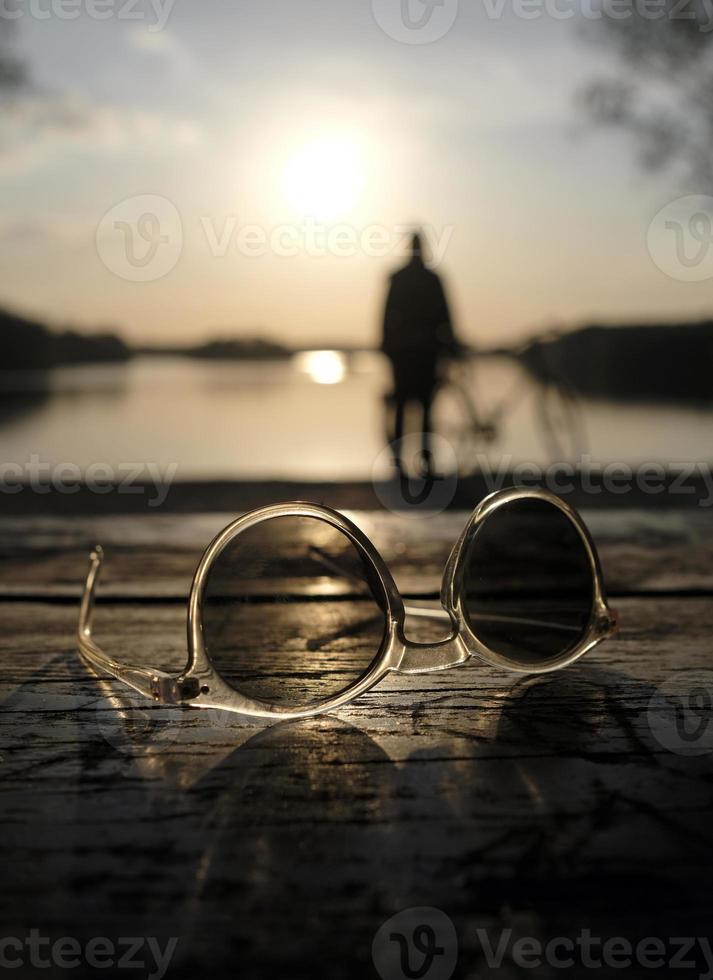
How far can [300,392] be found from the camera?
2548 cm

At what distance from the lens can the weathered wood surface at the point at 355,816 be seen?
40 centimetres

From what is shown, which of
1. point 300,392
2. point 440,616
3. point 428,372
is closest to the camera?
point 440,616

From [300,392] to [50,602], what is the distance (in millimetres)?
24637

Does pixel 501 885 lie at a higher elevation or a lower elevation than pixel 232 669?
lower

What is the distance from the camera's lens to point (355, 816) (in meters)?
0.49

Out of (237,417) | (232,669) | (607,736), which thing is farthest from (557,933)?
(237,417)

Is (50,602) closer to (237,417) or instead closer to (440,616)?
(440,616)
